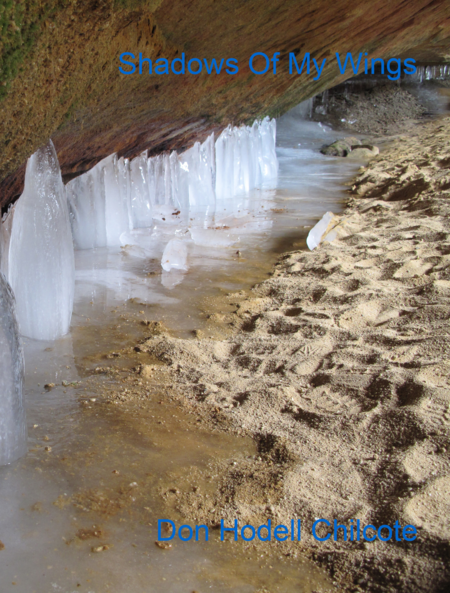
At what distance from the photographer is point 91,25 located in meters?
2.07

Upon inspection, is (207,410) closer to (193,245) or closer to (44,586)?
(44,586)

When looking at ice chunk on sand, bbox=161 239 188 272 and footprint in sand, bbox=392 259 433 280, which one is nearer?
footprint in sand, bbox=392 259 433 280

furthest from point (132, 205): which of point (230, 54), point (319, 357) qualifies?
point (319, 357)

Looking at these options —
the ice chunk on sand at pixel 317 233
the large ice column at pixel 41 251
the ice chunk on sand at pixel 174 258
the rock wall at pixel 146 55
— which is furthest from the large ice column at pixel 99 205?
the ice chunk on sand at pixel 317 233

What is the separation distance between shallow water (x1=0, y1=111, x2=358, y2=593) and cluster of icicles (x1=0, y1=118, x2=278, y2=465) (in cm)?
19

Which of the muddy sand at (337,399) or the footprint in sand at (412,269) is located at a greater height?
the footprint in sand at (412,269)

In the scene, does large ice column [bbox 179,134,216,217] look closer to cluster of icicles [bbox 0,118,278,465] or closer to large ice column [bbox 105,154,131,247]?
cluster of icicles [bbox 0,118,278,465]

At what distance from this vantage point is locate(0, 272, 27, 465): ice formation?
1939 mm

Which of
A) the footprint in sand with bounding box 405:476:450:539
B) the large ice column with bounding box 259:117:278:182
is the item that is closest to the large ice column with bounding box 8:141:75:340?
the footprint in sand with bounding box 405:476:450:539

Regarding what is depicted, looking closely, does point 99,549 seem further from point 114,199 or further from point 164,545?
point 114,199

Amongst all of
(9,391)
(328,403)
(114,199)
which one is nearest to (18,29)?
(9,391)

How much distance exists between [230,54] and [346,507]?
129 inches

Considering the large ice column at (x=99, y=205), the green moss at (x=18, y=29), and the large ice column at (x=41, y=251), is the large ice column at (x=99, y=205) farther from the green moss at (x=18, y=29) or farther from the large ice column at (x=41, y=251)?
the green moss at (x=18, y=29)

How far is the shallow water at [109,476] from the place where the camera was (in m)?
1.50
